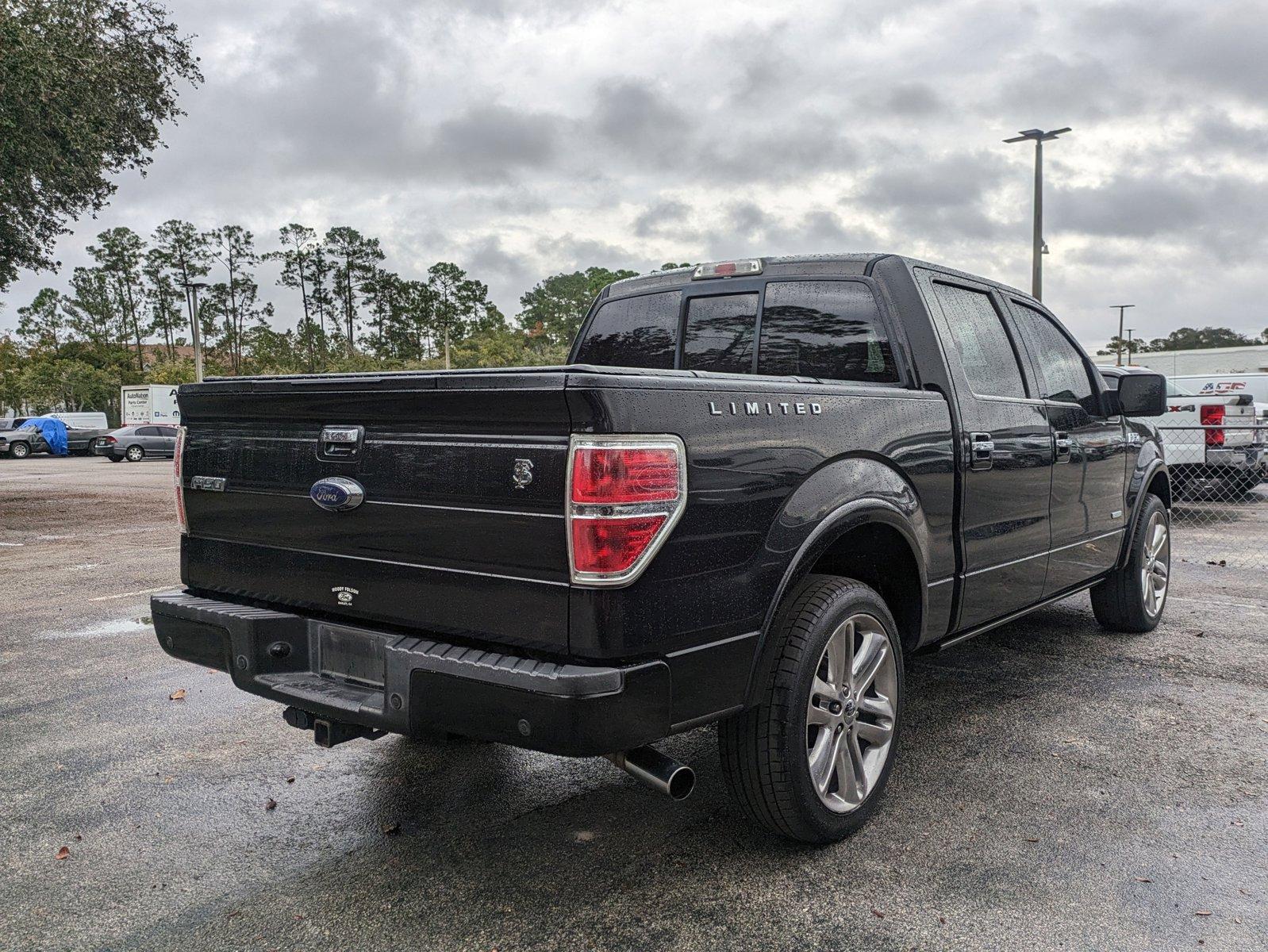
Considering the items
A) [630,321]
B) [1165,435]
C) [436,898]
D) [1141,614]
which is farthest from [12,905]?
[1165,435]

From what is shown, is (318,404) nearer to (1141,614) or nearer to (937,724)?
(937,724)

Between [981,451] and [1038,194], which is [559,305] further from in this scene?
[981,451]

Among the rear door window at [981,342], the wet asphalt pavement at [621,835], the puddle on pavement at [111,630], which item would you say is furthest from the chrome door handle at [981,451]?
the puddle on pavement at [111,630]

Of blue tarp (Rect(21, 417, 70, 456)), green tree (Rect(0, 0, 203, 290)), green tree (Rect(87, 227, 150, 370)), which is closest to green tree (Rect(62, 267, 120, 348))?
green tree (Rect(87, 227, 150, 370))

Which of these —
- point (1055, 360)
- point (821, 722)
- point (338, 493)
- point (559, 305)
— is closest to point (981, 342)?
point (1055, 360)

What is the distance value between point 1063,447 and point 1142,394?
0.86m

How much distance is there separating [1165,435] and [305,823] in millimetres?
12367

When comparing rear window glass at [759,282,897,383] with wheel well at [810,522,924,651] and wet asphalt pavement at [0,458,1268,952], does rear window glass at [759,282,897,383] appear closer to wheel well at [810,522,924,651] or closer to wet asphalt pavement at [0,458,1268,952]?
wheel well at [810,522,924,651]

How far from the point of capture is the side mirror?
5.09m

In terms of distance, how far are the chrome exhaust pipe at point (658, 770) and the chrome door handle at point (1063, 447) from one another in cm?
275

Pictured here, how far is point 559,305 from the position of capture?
9019cm

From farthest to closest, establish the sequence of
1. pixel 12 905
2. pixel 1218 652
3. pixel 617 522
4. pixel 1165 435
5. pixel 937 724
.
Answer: pixel 1165 435, pixel 1218 652, pixel 937 724, pixel 12 905, pixel 617 522

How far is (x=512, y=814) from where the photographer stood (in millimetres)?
3453

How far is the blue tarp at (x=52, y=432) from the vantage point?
42.7 meters
